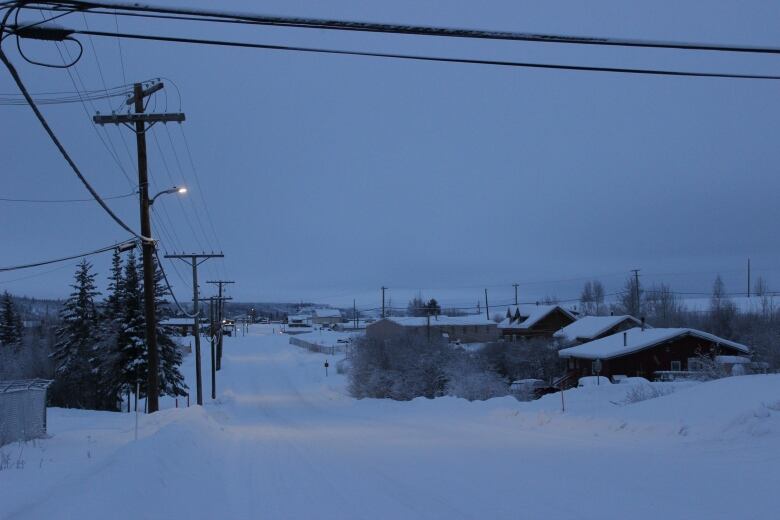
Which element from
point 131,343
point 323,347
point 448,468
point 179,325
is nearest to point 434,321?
point 323,347

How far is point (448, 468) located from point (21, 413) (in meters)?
12.2

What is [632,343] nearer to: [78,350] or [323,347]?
[78,350]

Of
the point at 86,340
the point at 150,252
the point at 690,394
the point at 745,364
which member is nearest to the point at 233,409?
the point at 86,340

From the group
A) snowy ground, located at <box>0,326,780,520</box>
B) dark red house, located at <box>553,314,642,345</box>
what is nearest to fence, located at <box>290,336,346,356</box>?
dark red house, located at <box>553,314,642,345</box>

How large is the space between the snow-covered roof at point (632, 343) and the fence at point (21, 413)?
38793mm

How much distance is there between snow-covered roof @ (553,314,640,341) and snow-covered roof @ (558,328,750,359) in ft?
31.4

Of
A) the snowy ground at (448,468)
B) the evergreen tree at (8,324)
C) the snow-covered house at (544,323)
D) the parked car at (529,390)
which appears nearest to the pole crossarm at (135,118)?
the snowy ground at (448,468)

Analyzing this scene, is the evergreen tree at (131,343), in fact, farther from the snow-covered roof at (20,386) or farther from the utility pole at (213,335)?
the snow-covered roof at (20,386)

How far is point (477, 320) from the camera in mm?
107438

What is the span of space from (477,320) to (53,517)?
4024 inches

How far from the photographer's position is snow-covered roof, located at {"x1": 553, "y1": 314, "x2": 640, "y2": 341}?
63281 mm

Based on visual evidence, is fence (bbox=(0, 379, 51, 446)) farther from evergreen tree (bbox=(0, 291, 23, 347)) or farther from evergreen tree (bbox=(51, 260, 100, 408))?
evergreen tree (bbox=(0, 291, 23, 347))

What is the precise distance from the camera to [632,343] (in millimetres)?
49906

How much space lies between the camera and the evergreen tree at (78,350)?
48.2 metres
